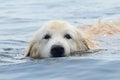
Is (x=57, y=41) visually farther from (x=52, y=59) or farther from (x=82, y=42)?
(x=82, y=42)

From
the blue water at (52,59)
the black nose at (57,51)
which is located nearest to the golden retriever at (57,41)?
the black nose at (57,51)

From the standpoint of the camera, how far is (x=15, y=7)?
52.7 ft

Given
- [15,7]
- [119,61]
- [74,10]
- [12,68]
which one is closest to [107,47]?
[119,61]

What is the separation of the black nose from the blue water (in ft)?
0.51

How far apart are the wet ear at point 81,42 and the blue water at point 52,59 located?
0.30 m

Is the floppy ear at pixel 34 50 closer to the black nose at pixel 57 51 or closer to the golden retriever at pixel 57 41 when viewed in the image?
the golden retriever at pixel 57 41

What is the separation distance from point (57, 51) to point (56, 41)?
20 centimetres

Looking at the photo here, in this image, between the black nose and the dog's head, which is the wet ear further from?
the black nose

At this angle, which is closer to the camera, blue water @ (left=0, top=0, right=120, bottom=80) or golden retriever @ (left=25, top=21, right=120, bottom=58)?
blue water @ (left=0, top=0, right=120, bottom=80)

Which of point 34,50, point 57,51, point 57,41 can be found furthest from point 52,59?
point 34,50

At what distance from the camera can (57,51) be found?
7.33m

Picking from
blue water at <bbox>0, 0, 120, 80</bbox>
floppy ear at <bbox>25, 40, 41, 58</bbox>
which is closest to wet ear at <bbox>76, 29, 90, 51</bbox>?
blue water at <bbox>0, 0, 120, 80</bbox>

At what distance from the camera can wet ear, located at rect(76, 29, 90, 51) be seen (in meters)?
8.05

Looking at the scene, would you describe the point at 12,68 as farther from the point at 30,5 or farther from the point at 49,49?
the point at 30,5
